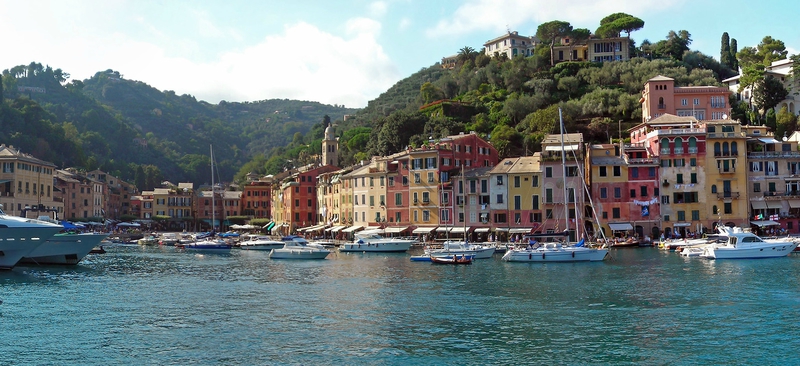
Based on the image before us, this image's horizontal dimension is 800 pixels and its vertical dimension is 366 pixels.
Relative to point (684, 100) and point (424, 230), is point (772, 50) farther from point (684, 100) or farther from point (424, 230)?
point (424, 230)

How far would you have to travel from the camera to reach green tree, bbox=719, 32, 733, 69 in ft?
429

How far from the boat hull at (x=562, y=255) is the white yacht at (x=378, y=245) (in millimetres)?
18112

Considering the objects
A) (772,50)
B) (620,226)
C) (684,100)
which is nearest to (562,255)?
(620,226)

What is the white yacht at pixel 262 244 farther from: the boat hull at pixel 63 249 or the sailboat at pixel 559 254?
the sailboat at pixel 559 254

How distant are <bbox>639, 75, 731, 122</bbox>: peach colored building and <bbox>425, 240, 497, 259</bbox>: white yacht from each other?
39.3 metres

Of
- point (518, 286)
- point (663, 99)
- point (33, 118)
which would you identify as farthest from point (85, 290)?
point (33, 118)

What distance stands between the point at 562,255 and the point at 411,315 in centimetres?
2729

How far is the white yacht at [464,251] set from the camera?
2397 inches

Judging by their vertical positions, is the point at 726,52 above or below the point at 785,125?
above

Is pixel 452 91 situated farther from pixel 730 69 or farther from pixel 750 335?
pixel 750 335

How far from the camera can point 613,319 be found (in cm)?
3173

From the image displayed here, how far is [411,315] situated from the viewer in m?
33.3

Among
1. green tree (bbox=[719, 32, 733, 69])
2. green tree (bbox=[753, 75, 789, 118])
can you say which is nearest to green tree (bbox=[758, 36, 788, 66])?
green tree (bbox=[719, 32, 733, 69])

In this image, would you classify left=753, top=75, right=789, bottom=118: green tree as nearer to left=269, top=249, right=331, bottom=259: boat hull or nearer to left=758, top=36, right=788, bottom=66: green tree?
left=758, top=36, right=788, bottom=66: green tree
